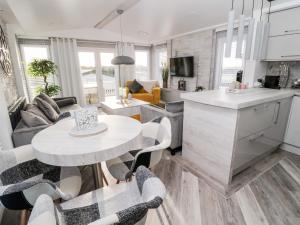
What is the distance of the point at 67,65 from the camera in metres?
5.06

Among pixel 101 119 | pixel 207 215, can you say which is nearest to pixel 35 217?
Answer: pixel 101 119

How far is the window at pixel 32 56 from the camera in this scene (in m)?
4.60

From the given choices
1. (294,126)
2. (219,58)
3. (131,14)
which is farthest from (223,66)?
(131,14)

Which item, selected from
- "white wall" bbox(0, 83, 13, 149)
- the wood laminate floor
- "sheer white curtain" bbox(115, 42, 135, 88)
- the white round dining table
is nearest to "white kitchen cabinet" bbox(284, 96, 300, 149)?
the wood laminate floor

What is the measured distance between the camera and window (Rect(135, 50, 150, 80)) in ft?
21.7

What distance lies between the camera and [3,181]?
1141 mm

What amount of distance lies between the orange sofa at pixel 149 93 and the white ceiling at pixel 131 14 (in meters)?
1.71

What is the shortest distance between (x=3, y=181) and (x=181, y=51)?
5265 millimetres

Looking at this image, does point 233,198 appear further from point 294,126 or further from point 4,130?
point 4,130

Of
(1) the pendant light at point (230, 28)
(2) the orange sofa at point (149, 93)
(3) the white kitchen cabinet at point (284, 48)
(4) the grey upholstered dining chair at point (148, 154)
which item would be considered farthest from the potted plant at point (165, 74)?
(4) the grey upholstered dining chair at point (148, 154)

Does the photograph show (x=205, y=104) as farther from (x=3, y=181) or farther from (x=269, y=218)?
(x=3, y=181)

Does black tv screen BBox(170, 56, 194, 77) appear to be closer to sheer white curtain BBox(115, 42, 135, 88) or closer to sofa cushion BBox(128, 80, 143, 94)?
sofa cushion BBox(128, 80, 143, 94)

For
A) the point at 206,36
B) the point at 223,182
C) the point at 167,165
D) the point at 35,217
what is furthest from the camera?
the point at 206,36

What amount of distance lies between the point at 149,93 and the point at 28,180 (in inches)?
179
